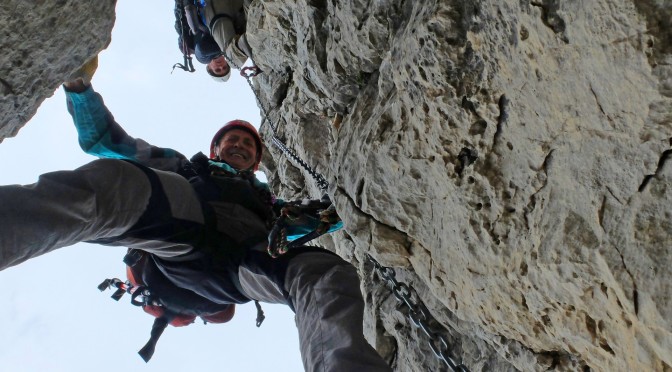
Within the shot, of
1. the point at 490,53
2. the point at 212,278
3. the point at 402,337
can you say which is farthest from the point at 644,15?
the point at 212,278

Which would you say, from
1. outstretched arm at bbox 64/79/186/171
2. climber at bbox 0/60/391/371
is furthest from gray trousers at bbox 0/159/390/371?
outstretched arm at bbox 64/79/186/171

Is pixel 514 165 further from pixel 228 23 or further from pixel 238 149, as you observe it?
pixel 228 23

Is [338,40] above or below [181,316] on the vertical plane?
above

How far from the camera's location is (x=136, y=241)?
12.5 ft

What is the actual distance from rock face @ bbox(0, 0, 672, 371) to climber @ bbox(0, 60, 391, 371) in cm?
51

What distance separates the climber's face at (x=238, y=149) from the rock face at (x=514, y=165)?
1888 millimetres

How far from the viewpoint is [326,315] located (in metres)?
3.29

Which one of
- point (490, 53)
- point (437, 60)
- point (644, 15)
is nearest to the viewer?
point (644, 15)

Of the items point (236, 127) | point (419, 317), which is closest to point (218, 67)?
point (236, 127)

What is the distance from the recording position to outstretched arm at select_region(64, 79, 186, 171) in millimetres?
4168

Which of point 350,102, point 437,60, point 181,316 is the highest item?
point 437,60

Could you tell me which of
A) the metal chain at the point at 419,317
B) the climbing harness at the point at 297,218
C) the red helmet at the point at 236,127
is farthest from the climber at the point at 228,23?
the metal chain at the point at 419,317

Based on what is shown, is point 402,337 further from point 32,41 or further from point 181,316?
point 32,41

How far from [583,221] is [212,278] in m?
3.02
